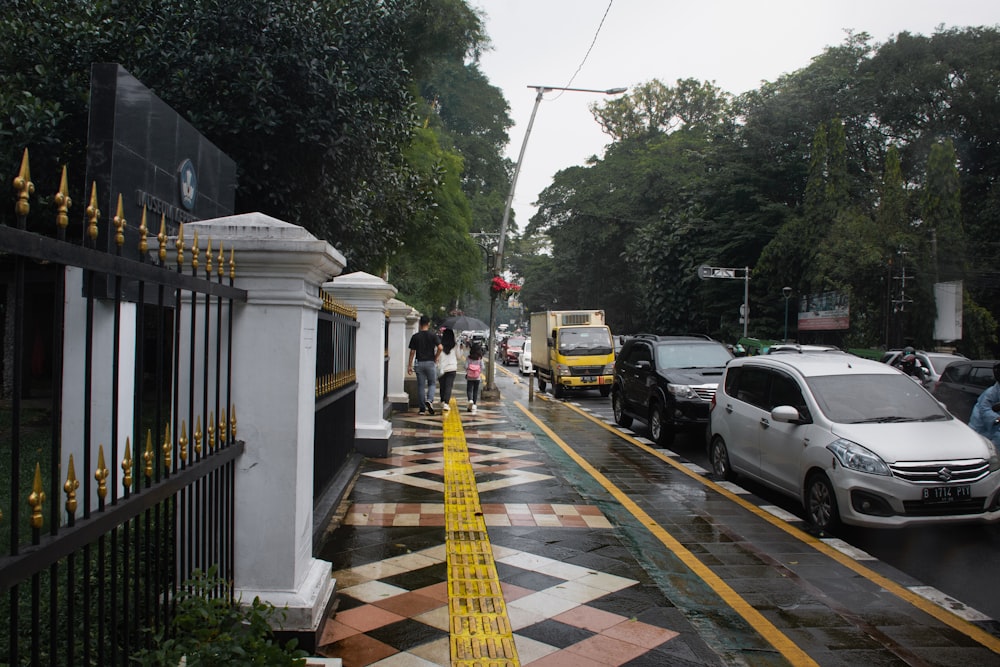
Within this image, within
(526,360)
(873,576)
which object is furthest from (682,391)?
(526,360)

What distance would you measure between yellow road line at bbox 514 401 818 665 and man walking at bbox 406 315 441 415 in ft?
19.6

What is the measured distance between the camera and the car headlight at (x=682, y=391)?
1166 centimetres

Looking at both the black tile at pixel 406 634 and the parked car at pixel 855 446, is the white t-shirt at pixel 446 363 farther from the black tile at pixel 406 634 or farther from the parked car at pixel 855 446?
the black tile at pixel 406 634

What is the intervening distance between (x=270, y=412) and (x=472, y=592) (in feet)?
6.05

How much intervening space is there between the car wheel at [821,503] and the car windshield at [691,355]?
5.68 meters

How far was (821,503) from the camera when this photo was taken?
682cm

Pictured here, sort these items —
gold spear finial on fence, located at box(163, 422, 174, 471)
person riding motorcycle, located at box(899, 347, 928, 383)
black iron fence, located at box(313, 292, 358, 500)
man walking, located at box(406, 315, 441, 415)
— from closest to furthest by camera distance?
gold spear finial on fence, located at box(163, 422, 174, 471)
black iron fence, located at box(313, 292, 358, 500)
man walking, located at box(406, 315, 441, 415)
person riding motorcycle, located at box(899, 347, 928, 383)

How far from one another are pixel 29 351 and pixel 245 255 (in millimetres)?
10501

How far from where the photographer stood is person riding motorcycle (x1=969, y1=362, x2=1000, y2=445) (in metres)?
7.88

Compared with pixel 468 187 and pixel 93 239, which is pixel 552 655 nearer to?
pixel 93 239

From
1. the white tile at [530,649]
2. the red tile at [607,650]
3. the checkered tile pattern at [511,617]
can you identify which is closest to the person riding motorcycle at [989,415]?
the checkered tile pattern at [511,617]

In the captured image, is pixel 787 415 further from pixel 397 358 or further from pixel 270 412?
pixel 397 358

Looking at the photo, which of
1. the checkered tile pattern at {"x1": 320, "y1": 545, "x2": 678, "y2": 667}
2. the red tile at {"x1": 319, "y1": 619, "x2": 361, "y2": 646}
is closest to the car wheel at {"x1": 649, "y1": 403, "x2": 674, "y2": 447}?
the checkered tile pattern at {"x1": 320, "y1": 545, "x2": 678, "y2": 667}

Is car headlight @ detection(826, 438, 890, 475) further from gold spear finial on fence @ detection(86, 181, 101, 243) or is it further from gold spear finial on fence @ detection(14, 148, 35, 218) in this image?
gold spear finial on fence @ detection(14, 148, 35, 218)
